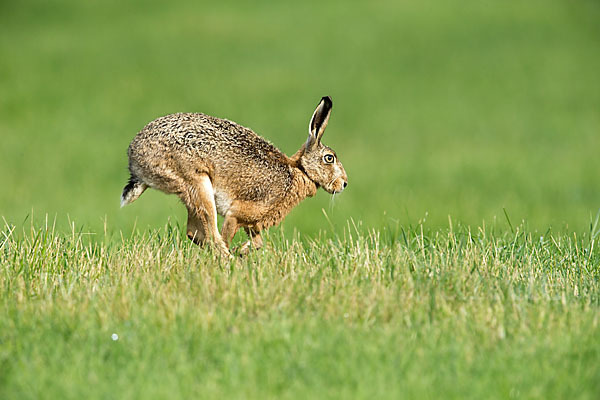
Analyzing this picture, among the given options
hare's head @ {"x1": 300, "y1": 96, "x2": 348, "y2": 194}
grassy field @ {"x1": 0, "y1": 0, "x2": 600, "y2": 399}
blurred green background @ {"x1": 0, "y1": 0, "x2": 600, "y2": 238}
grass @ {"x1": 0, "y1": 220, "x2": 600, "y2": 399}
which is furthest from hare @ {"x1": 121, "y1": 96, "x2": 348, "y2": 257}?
blurred green background @ {"x1": 0, "y1": 0, "x2": 600, "y2": 238}

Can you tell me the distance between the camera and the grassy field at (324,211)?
4598 millimetres

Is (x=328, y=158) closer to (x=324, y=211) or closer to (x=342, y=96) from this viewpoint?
(x=324, y=211)

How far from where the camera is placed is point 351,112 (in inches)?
883

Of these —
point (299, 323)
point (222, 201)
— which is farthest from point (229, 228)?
point (299, 323)

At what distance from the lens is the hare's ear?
7.23 meters

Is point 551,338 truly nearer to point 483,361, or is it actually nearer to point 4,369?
point 483,361

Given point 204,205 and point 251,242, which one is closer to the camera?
point 204,205

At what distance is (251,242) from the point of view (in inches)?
296

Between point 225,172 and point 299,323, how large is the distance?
2552 millimetres

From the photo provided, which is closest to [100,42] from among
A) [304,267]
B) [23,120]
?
[23,120]

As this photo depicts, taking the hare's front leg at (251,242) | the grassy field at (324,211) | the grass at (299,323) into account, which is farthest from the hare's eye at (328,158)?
the grass at (299,323)

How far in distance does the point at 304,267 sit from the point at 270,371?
6.71ft

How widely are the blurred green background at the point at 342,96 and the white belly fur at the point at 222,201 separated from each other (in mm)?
3665

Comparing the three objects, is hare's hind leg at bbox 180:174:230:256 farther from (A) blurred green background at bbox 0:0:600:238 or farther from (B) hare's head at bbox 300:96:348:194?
(A) blurred green background at bbox 0:0:600:238
